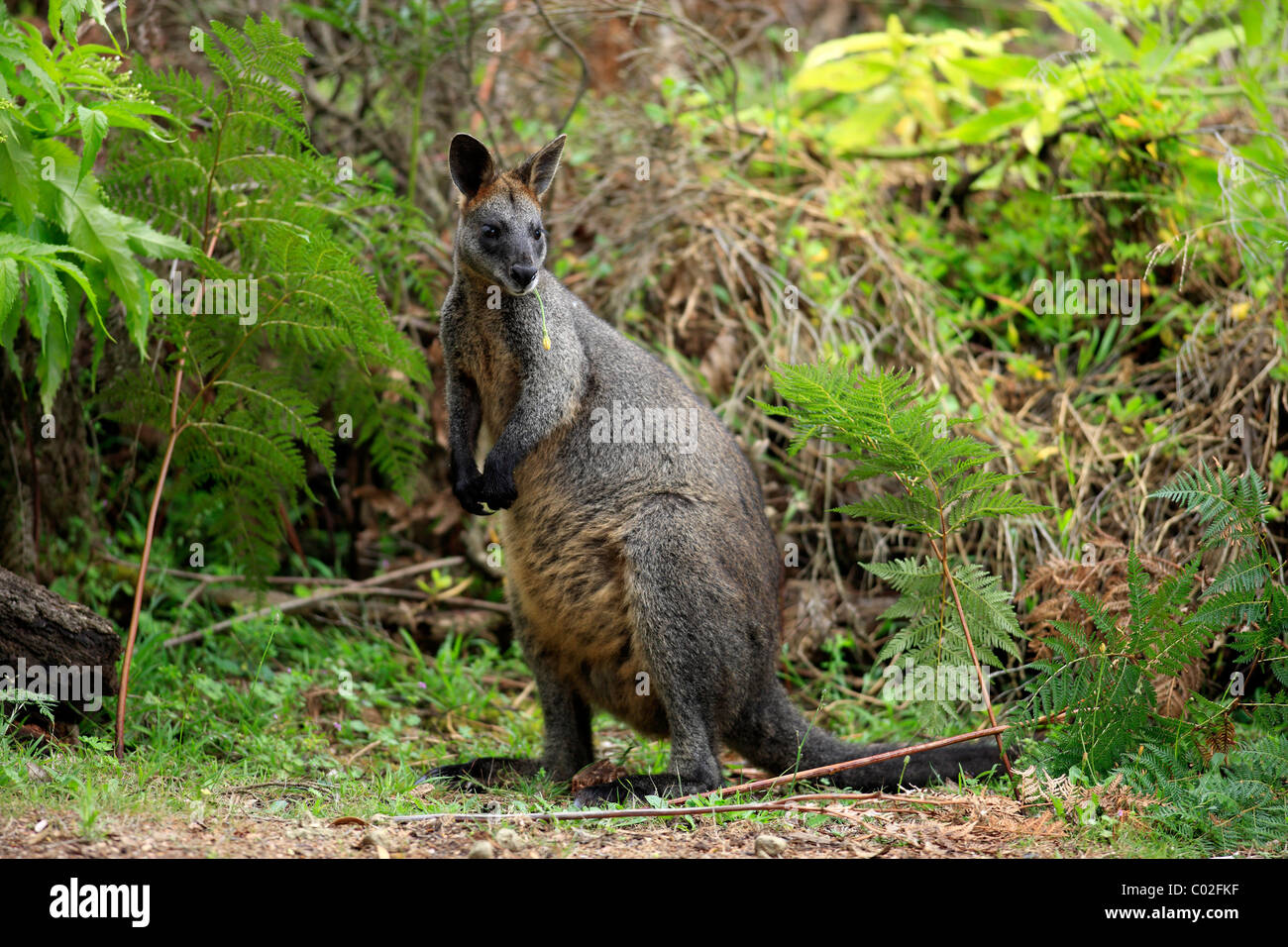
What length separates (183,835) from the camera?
404 centimetres

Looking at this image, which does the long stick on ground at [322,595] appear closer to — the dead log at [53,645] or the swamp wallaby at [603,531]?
the dead log at [53,645]

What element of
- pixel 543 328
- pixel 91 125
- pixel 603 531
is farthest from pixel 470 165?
pixel 603 531

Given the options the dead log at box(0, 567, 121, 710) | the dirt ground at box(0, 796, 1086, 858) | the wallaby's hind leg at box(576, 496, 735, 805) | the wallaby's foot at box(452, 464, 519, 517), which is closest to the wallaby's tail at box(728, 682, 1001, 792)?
the wallaby's hind leg at box(576, 496, 735, 805)

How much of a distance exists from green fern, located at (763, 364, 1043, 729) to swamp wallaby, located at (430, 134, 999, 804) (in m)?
0.59

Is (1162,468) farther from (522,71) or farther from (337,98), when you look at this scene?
(337,98)

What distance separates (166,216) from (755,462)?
12.4 ft

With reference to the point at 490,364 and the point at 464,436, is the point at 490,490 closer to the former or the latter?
the point at 464,436

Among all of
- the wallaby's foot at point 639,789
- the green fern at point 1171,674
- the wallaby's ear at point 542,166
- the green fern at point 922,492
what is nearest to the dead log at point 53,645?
the wallaby's foot at point 639,789

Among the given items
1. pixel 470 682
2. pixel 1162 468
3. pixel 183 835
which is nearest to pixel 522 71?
pixel 470 682

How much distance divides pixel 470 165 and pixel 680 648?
8.25 ft

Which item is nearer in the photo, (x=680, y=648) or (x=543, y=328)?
(x=680, y=648)

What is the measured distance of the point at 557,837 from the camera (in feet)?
13.9

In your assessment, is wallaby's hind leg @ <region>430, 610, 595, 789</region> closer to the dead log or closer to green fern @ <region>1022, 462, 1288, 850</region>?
the dead log

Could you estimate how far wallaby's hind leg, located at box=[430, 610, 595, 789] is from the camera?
18.6 ft
